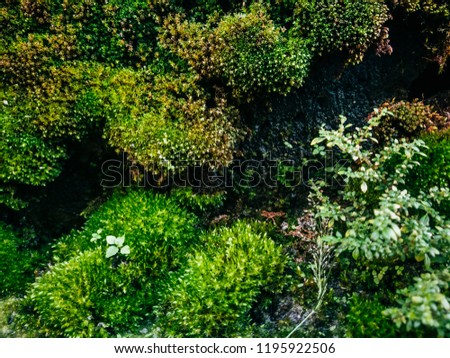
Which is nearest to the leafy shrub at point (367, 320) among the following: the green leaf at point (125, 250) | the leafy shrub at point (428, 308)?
the leafy shrub at point (428, 308)

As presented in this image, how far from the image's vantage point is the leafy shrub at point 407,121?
365cm

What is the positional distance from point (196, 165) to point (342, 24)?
5.95 ft

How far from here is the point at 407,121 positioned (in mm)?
3672

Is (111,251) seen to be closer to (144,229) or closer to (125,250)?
(125,250)

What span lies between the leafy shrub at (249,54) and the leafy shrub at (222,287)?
1.37 metres

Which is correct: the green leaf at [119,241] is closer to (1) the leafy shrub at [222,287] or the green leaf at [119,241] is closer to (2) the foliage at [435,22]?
(1) the leafy shrub at [222,287]

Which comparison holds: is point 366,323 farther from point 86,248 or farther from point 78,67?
point 78,67

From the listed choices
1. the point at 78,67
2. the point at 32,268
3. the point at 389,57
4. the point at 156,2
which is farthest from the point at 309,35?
the point at 32,268

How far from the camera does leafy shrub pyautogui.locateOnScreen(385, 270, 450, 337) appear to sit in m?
2.29

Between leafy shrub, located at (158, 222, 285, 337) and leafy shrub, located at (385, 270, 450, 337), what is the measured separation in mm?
1051

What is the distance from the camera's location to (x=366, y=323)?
9.04ft

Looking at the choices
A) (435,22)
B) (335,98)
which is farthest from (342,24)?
(435,22)

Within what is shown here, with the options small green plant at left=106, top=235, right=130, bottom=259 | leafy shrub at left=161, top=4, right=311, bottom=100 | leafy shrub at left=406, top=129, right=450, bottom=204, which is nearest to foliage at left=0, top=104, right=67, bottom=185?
small green plant at left=106, top=235, right=130, bottom=259

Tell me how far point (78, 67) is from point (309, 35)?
2166 millimetres
